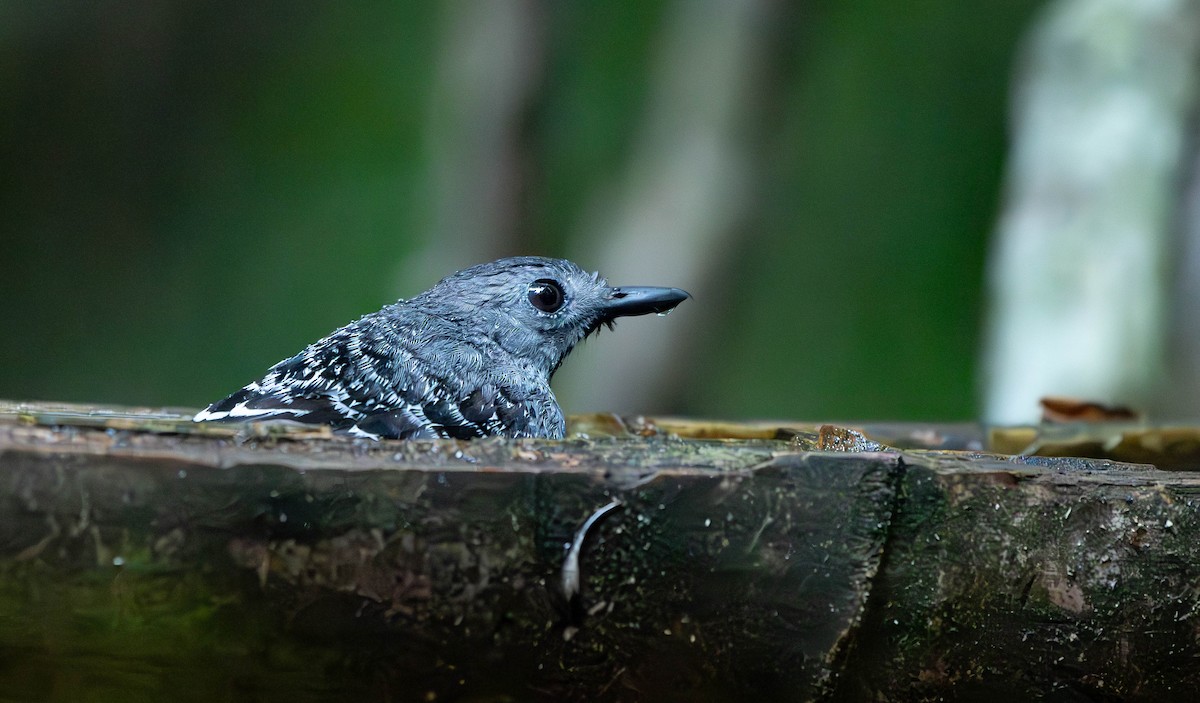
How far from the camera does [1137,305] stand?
23.6ft

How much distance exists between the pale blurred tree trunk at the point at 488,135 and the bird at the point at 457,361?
379cm

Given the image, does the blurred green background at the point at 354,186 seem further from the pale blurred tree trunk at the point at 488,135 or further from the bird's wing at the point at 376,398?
the bird's wing at the point at 376,398

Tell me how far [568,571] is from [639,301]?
214 centimetres

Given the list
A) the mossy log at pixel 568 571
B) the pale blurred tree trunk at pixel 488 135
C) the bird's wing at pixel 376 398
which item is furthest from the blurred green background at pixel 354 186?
the mossy log at pixel 568 571

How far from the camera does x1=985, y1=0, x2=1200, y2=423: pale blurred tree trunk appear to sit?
7051mm

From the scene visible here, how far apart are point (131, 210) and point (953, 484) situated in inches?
460

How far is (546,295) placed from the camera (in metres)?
3.70

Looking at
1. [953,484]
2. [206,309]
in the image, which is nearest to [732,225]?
[953,484]

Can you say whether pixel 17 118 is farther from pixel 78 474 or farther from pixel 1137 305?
pixel 78 474

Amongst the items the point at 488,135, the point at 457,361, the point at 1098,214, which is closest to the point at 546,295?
the point at 457,361

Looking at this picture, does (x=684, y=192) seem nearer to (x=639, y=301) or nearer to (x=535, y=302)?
(x=639, y=301)

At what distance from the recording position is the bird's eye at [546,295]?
3.69 meters

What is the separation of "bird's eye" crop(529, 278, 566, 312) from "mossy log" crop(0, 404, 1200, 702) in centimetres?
186

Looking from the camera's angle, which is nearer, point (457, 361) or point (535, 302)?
point (457, 361)
